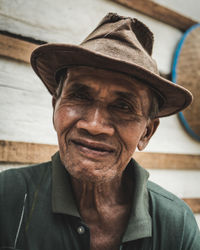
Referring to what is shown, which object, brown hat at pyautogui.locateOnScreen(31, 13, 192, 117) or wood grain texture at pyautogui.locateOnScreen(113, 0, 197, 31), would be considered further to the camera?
wood grain texture at pyautogui.locateOnScreen(113, 0, 197, 31)

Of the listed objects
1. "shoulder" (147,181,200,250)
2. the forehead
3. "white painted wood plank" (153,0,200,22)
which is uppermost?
"white painted wood plank" (153,0,200,22)

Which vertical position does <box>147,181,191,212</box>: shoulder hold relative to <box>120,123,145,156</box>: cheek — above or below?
below

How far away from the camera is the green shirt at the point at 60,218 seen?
1.26m

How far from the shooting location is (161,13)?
2.39 m

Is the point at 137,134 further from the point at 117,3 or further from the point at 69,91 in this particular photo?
the point at 117,3

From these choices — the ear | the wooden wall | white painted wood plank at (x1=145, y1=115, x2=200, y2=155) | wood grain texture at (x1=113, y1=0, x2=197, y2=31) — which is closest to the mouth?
the ear

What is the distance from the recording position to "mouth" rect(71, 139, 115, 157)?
1.23 metres

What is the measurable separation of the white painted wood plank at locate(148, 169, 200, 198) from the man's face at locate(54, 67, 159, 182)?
1272mm

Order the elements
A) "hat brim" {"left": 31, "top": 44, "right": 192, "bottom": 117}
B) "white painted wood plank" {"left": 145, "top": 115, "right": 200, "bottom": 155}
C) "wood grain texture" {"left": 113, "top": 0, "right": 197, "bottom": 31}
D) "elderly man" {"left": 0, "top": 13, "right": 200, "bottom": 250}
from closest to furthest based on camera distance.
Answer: "hat brim" {"left": 31, "top": 44, "right": 192, "bottom": 117}
"elderly man" {"left": 0, "top": 13, "right": 200, "bottom": 250}
"wood grain texture" {"left": 113, "top": 0, "right": 197, "bottom": 31}
"white painted wood plank" {"left": 145, "top": 115, "right": 200, "bottom": 155}

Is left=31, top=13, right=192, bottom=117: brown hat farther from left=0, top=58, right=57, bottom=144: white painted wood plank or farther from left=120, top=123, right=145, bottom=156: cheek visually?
left=0, top=58, right=57, bottom=144: white painted wood plank

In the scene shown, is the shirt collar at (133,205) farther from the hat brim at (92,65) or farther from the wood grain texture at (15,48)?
the wood grain texture at (15,48)

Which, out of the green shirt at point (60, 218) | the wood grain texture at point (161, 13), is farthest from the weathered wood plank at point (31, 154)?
the wood grain texture at point (161, 13)

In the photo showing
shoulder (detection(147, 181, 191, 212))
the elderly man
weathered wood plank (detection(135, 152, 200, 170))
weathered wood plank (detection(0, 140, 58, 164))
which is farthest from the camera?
weathered wood plank (detection(135, 152, 200, 170))

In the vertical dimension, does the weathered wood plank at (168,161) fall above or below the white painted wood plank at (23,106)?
below
